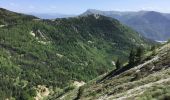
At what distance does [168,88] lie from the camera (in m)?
38.3

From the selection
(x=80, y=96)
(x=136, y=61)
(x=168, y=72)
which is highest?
(x=168, y=72)

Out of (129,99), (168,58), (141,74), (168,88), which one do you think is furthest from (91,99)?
(168,88)

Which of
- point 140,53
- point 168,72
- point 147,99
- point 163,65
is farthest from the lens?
point 140,53

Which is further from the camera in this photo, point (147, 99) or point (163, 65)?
point (163, 65)

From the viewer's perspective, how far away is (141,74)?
73.1 metres

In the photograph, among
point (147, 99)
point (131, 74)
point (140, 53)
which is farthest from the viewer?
point (140, 53)

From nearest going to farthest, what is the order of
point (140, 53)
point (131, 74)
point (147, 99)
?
point (147, 99) < point (131, 74) < point (140, 53)

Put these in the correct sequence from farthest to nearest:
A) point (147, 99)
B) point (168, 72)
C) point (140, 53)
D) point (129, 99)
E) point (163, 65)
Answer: point (140, 53) → point (163, 65) → point (168, 72) → point (129, 99) → point (147, 99)

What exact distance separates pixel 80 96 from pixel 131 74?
1409 centimetres

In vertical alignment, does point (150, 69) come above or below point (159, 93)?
below

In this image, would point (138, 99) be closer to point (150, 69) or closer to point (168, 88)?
point (168, 88)

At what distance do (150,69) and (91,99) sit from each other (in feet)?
47.9

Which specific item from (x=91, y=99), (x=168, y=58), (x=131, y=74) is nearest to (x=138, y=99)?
(x=91, y=99)

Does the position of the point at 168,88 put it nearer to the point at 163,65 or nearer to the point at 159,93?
the point at 159,93
